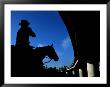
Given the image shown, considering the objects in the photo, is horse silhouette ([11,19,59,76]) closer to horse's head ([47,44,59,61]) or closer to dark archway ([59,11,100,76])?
horse's head ([47,44,59,61])

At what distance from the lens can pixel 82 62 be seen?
2.58m

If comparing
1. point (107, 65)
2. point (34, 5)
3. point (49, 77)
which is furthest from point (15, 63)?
point (107, 65)

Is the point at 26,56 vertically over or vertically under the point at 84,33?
under

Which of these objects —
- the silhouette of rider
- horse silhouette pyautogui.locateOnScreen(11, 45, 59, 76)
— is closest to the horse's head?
horse silhouette pyautogui.locateOnScreen(11, 45, 59, 76)

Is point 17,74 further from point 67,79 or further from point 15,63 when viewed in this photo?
point 67,79

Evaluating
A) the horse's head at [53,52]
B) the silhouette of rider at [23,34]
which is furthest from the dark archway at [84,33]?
the silhouette of rider at [23,34]

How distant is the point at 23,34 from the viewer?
2.60 meters

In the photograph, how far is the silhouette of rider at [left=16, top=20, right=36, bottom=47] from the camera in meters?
2.59

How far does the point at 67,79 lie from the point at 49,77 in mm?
125

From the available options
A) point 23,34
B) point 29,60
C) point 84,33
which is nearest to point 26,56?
point 29,60

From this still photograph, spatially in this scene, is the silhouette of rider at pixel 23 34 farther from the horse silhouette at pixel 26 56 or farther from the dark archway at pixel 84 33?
the dark archway at pixel 84 33

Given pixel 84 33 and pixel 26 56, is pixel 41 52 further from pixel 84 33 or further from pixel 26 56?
pixel 84 33

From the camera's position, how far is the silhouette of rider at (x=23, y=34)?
259 cm

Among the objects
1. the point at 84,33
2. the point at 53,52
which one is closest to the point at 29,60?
the point at 53,52
